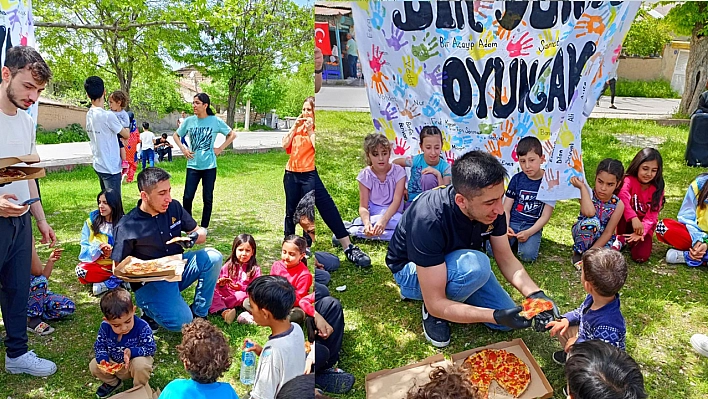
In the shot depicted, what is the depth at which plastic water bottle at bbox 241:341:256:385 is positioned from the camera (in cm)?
210

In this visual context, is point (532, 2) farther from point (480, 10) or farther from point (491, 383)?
point (491, 383)

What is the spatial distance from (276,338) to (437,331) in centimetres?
104

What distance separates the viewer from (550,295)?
2975 millimetres

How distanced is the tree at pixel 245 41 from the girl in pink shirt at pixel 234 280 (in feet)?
2.17

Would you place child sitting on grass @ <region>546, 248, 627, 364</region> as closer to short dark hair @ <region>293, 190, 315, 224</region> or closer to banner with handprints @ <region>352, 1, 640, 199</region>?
banner with handprints @ <region>352, 1, 640, 199</region>

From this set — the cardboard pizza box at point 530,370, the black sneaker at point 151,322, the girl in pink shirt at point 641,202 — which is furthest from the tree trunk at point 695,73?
the black sneaker at point 151,322

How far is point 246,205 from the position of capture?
2250 mm

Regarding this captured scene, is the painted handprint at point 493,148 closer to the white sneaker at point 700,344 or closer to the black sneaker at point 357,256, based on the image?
the black sneaker at point 357,256

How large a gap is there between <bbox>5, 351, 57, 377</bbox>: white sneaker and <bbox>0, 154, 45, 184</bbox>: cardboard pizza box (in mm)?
984

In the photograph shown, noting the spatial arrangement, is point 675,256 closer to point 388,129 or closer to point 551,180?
Result: point 551,180

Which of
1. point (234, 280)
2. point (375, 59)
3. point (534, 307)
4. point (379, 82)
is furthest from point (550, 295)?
point (234, 280)

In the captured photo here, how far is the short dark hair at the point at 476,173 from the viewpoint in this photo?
207 cm

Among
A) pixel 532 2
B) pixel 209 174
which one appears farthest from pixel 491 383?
pixel 532 2

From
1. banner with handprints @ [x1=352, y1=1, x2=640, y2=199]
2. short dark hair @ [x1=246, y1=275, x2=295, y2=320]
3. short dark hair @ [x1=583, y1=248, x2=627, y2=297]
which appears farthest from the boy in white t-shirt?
short dark hair @ [x1=583, y1=248, x2=627, y2=297]
